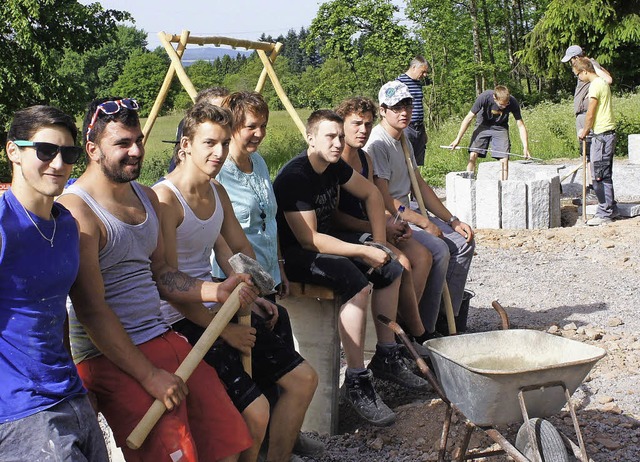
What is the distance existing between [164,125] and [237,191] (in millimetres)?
30801

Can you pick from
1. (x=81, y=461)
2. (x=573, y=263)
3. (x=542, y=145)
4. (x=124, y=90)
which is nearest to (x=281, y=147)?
(x=542, y=145)

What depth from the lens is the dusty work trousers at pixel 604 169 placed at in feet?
33.7

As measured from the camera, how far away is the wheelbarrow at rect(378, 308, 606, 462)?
11.0 ft

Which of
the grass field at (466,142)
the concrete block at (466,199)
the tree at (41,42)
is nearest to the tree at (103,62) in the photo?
the grass field at (466,142)

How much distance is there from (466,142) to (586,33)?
19.9ft

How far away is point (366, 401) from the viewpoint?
4551 millimetres

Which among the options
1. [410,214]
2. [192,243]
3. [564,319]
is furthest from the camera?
[564,319]

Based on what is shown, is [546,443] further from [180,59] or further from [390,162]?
[180,59]

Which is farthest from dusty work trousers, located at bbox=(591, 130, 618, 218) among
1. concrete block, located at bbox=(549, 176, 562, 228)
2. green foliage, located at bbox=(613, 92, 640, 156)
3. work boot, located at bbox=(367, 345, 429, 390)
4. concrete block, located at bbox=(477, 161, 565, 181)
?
green foliage, located at bbox=(613, 92, 640, 156)

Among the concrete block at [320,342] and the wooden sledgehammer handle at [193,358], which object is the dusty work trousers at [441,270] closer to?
the concrete block at [320,342]

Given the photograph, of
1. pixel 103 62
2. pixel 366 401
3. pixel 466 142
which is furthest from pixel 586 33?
pixel 103 62

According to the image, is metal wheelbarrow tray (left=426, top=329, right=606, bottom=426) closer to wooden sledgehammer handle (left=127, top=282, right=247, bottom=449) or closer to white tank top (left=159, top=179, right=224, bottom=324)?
wooden sledgehammer handle (left=127, top=282, right=247, bottom=449)

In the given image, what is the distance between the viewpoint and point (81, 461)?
2.62 meters

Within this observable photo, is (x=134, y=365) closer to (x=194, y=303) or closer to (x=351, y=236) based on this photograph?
(x=194, y=303)
